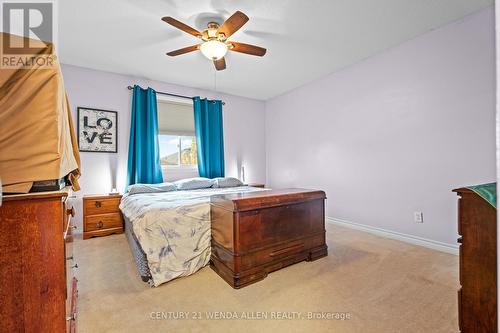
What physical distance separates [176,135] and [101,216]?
1.82 metres

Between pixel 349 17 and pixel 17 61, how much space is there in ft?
8.68

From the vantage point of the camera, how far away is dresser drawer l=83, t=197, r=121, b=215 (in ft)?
10.1

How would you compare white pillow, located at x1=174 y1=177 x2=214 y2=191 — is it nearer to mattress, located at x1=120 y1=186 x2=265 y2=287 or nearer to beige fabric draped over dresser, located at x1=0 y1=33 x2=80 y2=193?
mattress, located at x1=120 y1=186 x2=265 y2=287

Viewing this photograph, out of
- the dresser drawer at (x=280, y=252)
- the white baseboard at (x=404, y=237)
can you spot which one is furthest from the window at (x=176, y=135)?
the white baseboard at (x=404, y=237)

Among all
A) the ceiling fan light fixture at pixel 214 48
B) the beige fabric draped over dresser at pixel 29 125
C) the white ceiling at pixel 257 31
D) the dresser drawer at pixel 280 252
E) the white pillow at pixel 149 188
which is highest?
the white ceiling at pixel 257 31

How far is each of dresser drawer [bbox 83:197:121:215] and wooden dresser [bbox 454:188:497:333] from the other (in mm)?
3663

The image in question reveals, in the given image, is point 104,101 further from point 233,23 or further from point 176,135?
point 233,23

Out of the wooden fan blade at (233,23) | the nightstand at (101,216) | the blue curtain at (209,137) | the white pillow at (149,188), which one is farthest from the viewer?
the blue curtain at (209,137)

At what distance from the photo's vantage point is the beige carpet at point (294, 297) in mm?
1400

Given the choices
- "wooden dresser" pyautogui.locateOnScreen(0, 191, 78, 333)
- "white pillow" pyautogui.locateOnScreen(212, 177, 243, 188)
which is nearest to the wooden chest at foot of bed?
"wooden dresser" pyautogui.locateOnScreen(0, 191, 78, 333)

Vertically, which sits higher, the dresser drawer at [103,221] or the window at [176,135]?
the window at [176,135]

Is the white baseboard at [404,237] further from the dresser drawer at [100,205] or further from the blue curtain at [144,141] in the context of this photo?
the dresser drawer at [100,205]

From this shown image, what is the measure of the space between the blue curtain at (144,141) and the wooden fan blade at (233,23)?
2.18 m

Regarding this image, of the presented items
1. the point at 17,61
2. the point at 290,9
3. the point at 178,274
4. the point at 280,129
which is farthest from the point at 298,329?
the point at 280,129
